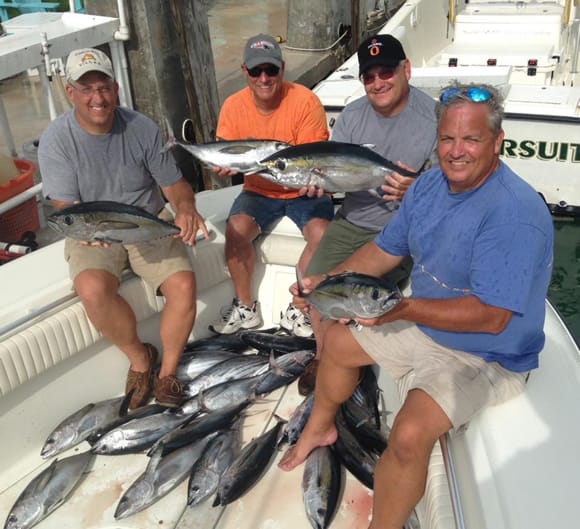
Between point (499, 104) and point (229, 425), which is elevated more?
point (499, 104)

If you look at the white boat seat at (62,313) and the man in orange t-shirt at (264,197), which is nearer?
the white boat seat at (62,313)

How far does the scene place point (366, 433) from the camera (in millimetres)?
2881

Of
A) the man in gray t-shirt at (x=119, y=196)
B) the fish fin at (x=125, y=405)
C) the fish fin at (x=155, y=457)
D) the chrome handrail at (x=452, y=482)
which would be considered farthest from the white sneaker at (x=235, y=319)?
the chrome handrail at (x=452, y=482)

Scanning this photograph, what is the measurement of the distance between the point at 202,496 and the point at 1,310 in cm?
126

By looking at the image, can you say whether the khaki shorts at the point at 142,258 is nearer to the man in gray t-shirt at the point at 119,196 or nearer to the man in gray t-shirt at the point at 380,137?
the man in gray t-shirt at the point at 119,196

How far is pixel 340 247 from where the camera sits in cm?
320

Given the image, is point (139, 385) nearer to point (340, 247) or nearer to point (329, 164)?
point (340, 247)

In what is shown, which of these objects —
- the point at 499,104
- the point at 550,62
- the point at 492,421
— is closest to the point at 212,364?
the point at 492,421

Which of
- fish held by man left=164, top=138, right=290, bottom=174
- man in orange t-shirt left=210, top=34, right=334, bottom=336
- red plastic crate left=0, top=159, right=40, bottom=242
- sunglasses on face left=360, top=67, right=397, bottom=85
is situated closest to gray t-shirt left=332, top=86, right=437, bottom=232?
sunglasses on face left=360, top=67, right=397, bottom=85

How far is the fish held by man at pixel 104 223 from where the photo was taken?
8.46 feet

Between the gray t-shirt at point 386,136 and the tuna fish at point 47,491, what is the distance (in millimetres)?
1833

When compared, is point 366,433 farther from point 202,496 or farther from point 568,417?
point 568,417

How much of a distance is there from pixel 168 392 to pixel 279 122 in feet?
5.35

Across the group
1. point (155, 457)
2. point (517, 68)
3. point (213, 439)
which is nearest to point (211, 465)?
point (213, 439)
